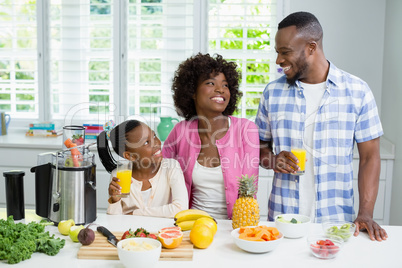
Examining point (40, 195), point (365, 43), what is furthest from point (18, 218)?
point (365, 43)

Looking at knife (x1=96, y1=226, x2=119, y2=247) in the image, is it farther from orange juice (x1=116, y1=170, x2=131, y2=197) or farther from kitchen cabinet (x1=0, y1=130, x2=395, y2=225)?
kitchen cabinet (x1=0, y1=130, x2=395, y2=225)

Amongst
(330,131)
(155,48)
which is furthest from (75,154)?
(155,48)

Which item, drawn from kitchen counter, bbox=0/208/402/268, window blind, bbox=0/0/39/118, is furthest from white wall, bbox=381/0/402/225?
window blind, bbox=0/0/39/118

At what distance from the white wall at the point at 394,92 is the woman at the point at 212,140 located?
149cm

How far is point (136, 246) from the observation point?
1.61 m

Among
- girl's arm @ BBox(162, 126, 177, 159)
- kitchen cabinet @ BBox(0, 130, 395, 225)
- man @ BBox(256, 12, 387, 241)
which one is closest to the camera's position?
man @ BBox(256, 12, 387, 241)

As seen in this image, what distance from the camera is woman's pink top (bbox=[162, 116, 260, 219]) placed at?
7.51ft

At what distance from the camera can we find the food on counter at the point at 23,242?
63.6 inches

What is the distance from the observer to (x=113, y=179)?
2047 millimetres

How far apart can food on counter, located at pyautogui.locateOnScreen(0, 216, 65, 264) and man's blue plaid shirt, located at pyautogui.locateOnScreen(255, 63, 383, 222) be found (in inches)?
43.8

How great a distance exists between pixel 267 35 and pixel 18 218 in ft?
8.33

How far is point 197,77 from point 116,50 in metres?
1.79

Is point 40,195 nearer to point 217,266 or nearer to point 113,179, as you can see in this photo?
point 113,179

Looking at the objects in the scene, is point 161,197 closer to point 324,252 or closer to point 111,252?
point 111,252
